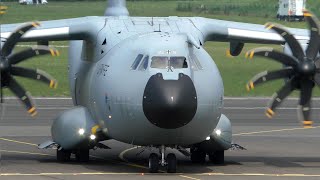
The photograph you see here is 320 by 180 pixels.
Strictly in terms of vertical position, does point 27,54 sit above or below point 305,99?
above

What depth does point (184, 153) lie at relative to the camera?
2989cm

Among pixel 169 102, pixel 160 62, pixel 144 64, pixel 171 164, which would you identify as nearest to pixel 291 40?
pixel 160 62

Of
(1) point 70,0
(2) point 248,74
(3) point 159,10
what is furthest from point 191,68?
(1) point 70,0

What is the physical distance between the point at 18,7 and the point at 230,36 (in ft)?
134

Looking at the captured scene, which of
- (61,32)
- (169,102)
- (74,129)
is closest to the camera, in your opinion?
(169,102)

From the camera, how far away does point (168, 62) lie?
26.5 metres

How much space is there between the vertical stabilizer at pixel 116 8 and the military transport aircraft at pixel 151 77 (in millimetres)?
248

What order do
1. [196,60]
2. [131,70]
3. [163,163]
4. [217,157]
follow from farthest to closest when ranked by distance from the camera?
[217,157], [196,60], [131,70], [163,163]

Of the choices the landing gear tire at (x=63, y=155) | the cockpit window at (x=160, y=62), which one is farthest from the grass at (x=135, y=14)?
the cockpit window at (x=160, y=62)

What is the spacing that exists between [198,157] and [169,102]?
200 inches

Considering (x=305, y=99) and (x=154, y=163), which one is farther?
(x=305, y=99)

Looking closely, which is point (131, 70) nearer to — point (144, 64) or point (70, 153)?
point (144, 64)

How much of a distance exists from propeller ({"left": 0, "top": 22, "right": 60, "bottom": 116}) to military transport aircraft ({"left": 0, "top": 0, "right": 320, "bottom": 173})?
27 mm

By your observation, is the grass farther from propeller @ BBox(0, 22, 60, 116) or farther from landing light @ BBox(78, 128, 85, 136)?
propeller @ BBox(0, 22, 60, 116)
